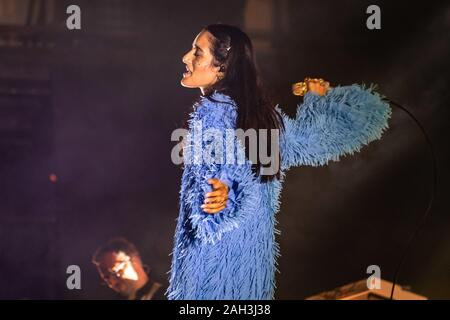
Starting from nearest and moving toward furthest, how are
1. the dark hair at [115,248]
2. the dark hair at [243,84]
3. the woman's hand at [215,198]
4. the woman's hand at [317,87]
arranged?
the woman's hand at [215,198]
the dark hair at [243,84]
the woman's hand at [317,87]
the dark hair at [115,248]

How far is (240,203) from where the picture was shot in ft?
5.35

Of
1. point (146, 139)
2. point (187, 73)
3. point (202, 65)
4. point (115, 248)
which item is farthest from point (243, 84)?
point (115, 248)

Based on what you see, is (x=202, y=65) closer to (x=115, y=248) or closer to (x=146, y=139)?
(x=146, y=139)

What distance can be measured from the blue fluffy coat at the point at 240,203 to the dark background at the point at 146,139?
35 cm

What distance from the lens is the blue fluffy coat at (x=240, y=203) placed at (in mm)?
1638

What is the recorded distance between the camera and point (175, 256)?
5.84 feet

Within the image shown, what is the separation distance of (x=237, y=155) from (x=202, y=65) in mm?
344

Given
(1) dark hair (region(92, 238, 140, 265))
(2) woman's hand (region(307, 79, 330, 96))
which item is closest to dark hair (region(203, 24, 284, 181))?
(2) woman's hand (region(307, 79, 330, 96))

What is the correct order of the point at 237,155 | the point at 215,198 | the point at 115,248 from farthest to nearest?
1. the point at 115,248
2. the point at 237,155
3. the point at 215,198

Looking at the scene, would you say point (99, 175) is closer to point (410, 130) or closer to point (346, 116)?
point (346, 116)

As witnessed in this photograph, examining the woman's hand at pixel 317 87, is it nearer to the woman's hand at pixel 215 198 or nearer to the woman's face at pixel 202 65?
the woman's face at pixel 202 65

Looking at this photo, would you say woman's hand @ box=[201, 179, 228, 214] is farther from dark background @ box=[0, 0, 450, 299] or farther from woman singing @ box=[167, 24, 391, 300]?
dark background @ box=[0, 0, 450, 299]

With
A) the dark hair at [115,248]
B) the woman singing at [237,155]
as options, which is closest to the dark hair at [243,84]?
the woman singing at [237,155]

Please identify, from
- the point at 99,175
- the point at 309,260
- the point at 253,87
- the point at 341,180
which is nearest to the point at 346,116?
the point at 253,87
